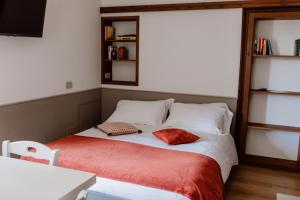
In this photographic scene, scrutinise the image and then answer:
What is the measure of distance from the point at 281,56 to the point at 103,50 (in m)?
2.19

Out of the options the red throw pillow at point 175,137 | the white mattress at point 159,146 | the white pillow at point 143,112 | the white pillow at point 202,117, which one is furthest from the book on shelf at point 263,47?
the red throw pillow at point 175,137

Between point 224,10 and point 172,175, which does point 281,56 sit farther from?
point 172,175

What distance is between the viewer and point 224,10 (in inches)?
135

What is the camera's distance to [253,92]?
3504 millimetres

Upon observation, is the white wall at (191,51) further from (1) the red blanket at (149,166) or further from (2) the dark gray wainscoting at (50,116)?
(1) the red blanket at (149,166)

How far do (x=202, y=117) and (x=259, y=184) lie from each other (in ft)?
2.95

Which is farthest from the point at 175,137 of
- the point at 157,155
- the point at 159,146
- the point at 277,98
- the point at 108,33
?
the point at 108,33

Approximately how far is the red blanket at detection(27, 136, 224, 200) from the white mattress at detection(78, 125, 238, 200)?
0.05 metres

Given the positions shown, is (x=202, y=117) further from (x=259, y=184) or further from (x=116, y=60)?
(x=116, y=60)

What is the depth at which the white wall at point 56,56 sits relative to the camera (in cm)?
270

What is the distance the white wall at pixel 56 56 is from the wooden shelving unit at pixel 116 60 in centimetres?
9

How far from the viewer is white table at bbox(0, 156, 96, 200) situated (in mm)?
1199

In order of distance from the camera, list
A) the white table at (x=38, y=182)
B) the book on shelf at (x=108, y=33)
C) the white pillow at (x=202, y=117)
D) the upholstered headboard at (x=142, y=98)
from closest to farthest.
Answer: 1. the white table at (x=38, y=182)
2. the white pillow at (x=202, y=117)
3. the upholstered headboard at (x=142, y=98)
4. the book on shelf at (x=108, y=33)

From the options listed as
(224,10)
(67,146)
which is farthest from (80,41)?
(224,10)
